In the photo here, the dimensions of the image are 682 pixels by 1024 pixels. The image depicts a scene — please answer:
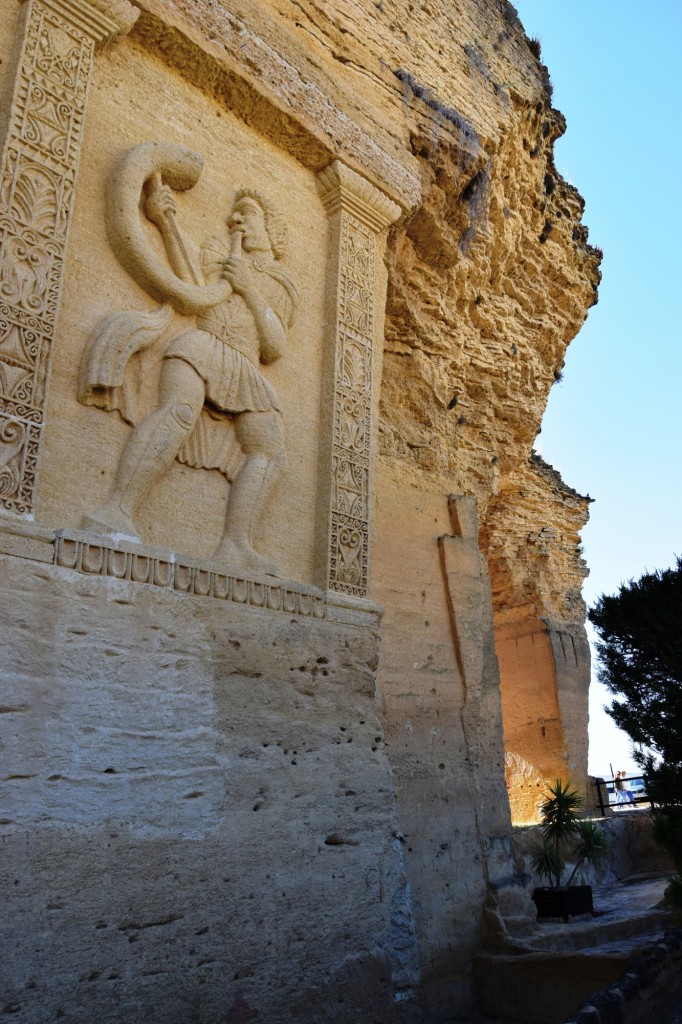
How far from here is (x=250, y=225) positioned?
5.14 metres

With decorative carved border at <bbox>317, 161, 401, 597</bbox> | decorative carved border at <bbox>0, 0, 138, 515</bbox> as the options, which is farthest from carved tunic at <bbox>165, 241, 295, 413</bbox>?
decorative carved border at <bbox>0, 0, 138, 515</bbox>

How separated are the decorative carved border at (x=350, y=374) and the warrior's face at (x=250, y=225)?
67 centimetres

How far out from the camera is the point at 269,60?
5340 mm

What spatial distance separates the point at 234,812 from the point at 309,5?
587 cm

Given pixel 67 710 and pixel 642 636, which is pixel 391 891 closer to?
pixel 67 710

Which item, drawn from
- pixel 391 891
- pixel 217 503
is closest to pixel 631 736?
pixel 391 891

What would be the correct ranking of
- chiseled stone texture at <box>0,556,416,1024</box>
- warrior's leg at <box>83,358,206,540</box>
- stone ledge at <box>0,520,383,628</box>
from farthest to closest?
warrior's leg at <box>83,358,206,540</box>, stone ledge at <box>0,520,383,628</box>, chiseled stone texture at <box>0,556,416,1024</box>

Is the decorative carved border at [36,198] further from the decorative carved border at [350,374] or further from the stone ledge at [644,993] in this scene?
the stone ledge at [644,993]

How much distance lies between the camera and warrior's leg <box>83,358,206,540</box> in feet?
13.0

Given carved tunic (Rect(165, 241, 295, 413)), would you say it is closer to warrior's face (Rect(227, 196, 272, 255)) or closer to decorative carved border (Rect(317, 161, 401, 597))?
warrior's face (Rect(227, 196, 272, 255))

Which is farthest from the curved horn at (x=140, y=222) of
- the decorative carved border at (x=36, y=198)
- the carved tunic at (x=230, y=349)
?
the decorative carved border at (x=36, y=198)

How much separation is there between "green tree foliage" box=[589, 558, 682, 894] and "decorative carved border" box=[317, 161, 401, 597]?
343 centimetres

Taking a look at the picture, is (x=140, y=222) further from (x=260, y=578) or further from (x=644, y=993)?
(x=644, y=993)

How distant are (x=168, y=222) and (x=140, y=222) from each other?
0.69 ft
